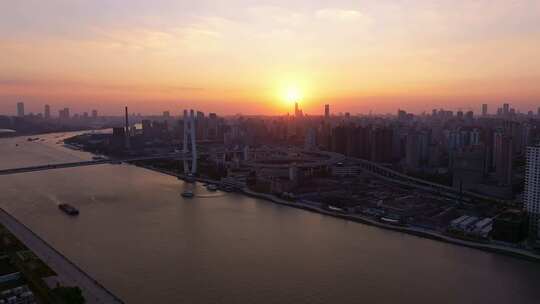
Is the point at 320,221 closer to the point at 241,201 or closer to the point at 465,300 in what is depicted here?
the point at 241,201

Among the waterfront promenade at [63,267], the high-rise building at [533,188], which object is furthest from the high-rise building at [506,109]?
the waterfront promenade at [63,267]

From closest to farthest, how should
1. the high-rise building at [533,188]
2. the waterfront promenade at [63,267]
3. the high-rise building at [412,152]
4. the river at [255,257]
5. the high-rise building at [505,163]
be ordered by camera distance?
1. the waterfront promenade at [63,267]
2. the river at [255,257]
3. the high-rise building at [533,188]
4. the high-rise building at [505,163]
5. the high-rise building at [412,152]

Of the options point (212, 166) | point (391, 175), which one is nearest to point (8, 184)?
point (212, 166)

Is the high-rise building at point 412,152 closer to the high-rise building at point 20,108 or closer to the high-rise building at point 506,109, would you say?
the high-rise building at point 506,109

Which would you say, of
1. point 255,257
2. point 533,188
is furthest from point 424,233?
point 255,257

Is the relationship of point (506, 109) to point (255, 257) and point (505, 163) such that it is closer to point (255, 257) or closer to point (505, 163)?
point (505, 163)

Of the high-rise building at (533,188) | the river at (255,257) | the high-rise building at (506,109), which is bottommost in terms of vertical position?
the river at (255,257)
